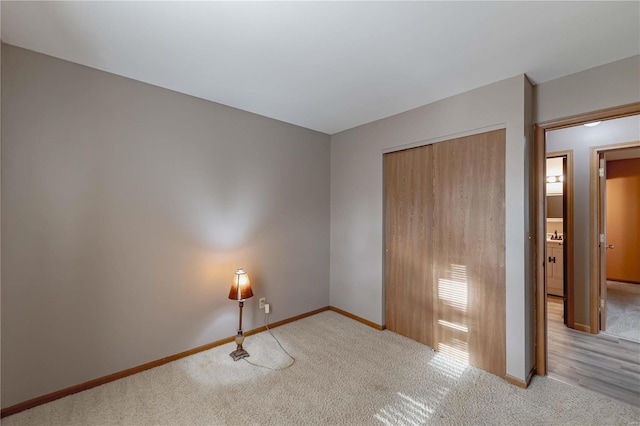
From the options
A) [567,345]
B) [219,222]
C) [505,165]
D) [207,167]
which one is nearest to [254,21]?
[207,167]

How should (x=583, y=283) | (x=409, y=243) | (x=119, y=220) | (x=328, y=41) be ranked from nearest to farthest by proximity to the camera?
(x=328, y=41)
(x=119, y=220)
(x=409, y=243)
(x=583, y=283)

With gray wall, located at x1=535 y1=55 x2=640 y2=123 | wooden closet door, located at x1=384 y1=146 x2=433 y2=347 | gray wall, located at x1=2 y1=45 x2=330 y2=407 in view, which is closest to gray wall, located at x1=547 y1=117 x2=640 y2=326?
gray wall, located at x1=535 y1=55 x2=640 y2=123

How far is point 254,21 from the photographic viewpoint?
169 centimetres

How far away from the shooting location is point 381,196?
336 centimetres

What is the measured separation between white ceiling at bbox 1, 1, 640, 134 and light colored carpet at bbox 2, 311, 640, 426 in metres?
2.54

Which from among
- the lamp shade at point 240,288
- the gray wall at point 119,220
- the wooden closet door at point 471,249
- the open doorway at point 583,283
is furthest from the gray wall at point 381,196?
the lamp shade at point 240,288

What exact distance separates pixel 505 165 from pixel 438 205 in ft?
2.21

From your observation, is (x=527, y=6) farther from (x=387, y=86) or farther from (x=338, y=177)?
(x=338, y=177)

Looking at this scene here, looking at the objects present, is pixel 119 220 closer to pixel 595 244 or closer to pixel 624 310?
pixel 595 244

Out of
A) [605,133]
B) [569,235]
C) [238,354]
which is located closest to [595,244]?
[569,235]

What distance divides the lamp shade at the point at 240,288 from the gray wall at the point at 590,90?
307cm

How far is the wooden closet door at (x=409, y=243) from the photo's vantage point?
2.95 meters

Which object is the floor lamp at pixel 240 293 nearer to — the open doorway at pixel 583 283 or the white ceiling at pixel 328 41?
the white ceiling at pixel 328 41

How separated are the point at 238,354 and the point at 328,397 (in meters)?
1.04
